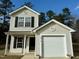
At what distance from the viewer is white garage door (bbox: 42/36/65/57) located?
16328 mm

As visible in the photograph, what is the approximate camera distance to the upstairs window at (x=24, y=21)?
21.2 m

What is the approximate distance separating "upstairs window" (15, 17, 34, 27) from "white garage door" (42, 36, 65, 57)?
210 inches

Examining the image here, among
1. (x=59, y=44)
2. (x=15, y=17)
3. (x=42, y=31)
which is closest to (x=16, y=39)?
(x=15, y=17)

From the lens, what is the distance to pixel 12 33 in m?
19.5

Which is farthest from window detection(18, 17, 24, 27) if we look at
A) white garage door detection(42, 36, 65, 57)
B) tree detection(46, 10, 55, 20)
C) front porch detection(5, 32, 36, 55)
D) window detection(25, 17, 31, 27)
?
tree detection(46, 10, 55, 20)

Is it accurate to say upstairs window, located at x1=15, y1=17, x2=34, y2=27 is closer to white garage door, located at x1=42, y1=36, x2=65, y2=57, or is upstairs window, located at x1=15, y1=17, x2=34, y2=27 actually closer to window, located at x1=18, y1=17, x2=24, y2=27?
window, located at x1=18, y1=17, x2=24, y2=27

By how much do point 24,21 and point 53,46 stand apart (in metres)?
7.19

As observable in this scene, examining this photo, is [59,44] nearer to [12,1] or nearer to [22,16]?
[22,16]

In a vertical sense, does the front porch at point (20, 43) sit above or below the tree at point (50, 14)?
below

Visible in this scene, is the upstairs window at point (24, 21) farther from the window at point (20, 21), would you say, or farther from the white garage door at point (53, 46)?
the white garage door at point (53, 46)

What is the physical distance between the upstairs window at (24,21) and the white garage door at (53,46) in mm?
5326

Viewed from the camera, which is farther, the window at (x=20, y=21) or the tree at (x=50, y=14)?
the tree at (x=50, y=14)

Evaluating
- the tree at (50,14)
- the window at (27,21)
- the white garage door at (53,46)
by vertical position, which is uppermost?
the tree at (50,14)

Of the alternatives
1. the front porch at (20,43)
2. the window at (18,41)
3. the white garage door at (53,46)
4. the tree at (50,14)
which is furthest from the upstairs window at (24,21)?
the tree at (50,14)
